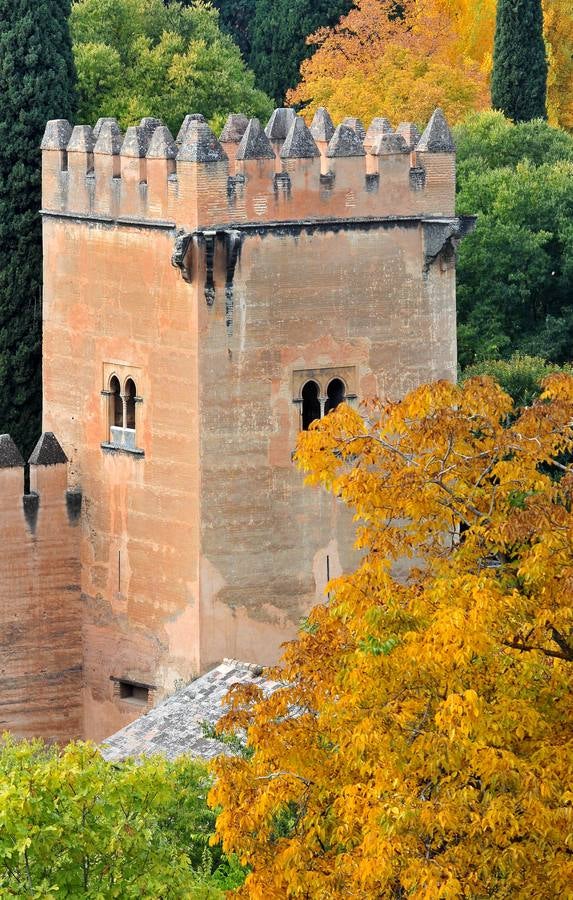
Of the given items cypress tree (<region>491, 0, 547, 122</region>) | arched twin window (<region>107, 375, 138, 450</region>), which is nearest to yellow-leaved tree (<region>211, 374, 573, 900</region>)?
arched twin window (<region>107, 375, 138, 450</region>)

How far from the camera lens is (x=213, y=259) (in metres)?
32.8

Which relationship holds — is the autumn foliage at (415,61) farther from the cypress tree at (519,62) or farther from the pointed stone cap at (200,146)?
the pointed stone cap at (200,146)

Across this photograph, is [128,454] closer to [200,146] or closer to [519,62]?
[200,146]

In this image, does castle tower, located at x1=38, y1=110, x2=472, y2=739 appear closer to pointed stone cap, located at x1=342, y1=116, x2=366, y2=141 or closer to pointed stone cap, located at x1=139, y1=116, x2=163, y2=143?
pointed stone cap, located at x1=342, y1=116, x2=366, y2=141

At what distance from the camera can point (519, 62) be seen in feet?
191

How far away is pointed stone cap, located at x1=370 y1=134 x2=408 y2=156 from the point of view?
1331 inches

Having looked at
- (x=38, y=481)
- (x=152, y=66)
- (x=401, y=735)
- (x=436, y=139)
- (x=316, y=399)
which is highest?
(x=152, y=66)

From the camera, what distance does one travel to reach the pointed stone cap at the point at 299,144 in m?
33.2

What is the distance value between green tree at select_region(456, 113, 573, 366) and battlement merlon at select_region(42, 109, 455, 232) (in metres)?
16.2

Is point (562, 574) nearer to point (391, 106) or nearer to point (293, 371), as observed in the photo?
point (293, 371)

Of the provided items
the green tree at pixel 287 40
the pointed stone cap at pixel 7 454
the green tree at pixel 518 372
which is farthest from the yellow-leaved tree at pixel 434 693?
the green tree at pixel 287 40

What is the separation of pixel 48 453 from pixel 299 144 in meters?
5.61

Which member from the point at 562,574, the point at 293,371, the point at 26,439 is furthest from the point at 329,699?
the point at 26,439

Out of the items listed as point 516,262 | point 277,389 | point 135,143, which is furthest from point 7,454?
point 516,262
